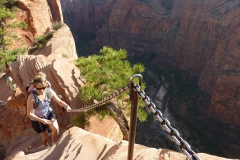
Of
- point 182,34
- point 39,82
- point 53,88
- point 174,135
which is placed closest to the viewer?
point 174,135

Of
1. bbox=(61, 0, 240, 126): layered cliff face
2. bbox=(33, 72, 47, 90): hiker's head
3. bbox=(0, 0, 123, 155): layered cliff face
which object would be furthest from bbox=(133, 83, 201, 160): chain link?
bbox=(61, 0, 240, 126): layered cliff face

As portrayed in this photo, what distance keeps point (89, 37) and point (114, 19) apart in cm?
761

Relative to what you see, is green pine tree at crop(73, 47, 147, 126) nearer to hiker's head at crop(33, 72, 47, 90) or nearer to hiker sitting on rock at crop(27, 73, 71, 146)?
hiker sitting on rock at crop(27, 73, 71, 146)

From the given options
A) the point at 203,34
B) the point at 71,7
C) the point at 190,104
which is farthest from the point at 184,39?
Result: the point at 71,7

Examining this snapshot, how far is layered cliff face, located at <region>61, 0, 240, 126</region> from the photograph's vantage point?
90.3ft

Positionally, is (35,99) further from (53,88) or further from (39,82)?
(53,88)

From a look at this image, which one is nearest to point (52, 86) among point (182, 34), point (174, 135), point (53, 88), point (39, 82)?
point (53, 88)

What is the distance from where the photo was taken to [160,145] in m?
Answer: 23.9

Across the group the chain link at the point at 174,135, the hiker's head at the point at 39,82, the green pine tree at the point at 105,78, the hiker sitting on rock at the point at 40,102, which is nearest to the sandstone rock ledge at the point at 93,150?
the hiker sitting on rock at the point at 40,102

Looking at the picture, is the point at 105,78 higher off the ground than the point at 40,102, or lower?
lower

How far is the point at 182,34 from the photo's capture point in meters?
39.8

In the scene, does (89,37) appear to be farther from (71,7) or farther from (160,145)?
(160,145)

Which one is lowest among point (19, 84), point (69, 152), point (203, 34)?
point (203, 34)

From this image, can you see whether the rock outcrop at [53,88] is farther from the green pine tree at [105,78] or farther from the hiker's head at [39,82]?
the hiker's head at [39,82]
